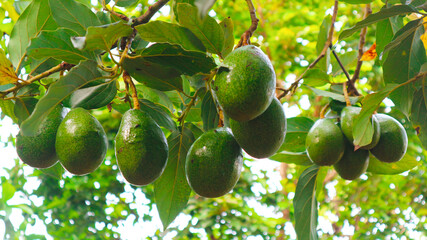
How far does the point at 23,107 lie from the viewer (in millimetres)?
1171

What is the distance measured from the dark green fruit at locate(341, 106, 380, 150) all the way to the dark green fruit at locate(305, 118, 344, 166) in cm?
2

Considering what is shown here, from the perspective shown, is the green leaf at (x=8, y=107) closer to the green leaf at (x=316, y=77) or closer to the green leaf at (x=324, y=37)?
the green leaf at (x=316, y=77)

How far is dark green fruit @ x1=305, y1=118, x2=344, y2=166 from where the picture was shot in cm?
137

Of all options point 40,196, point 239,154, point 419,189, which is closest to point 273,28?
point 419,189

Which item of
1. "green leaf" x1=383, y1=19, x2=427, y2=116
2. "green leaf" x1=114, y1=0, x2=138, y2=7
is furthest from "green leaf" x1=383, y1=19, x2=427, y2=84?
"green leaf" x1=114, y1=0, x2=138, y2=7

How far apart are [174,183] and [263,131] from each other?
0.39 meters

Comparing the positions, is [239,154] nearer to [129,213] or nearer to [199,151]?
[199,151]

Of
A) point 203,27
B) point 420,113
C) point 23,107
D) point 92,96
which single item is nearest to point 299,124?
point 420,113

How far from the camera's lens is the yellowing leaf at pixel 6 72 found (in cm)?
106

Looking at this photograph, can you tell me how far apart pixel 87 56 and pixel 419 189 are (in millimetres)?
5613

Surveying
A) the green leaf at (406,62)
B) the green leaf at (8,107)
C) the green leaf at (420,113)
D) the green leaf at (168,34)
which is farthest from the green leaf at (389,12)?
the green leaf at (8,107)

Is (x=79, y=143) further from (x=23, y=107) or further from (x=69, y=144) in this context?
(x=23, y=107)

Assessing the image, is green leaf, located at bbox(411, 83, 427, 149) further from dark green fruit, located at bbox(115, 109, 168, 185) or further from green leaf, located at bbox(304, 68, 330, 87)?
dark green fruit, located at bbox(115, 109, 168, 185)

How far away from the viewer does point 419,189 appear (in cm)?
561
